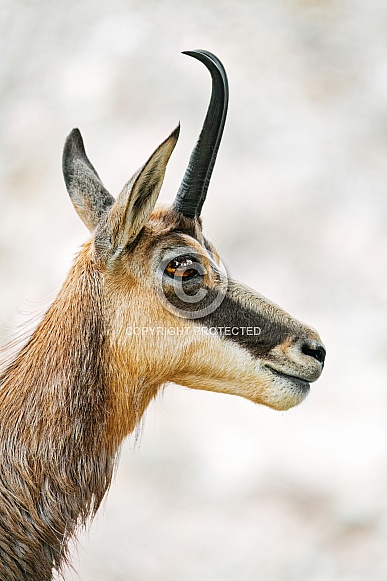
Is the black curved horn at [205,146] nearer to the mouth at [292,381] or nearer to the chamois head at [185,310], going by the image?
the chamois head at [185,310]

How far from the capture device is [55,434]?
1.66m

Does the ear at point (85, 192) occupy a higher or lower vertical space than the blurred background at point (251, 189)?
lower

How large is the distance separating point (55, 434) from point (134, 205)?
506 mm

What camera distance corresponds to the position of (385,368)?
3.62 metres

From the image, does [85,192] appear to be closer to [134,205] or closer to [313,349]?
[134,205]

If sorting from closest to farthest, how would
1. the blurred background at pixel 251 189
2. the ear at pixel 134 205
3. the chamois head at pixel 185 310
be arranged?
the ear at pixel 134 205, the chamois head at pixel 185 310, the blurred background at pixel 251 189

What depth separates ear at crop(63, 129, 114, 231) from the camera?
1790 millimetres

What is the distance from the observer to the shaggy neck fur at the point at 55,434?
5.38 ft

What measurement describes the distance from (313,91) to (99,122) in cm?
103

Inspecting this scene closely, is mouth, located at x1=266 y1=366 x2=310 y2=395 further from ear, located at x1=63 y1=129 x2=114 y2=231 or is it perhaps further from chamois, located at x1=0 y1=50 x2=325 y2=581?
ear, located at x1=63 y1=129 x2=114 y2=231

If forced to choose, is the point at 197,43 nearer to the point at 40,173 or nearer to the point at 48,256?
the point at 40,173

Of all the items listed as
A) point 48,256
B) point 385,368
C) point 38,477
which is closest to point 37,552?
point 38,477
